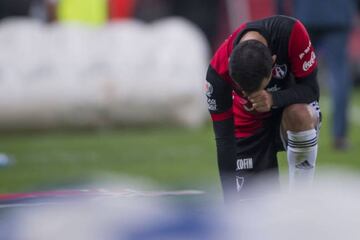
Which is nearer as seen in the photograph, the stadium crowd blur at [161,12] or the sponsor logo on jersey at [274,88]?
the sponsor logo on jersey at [274,88]

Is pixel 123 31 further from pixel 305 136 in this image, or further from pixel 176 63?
pixel 305 136

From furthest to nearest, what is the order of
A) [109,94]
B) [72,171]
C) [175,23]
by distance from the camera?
[175,23]
[109,94]
[72,171]

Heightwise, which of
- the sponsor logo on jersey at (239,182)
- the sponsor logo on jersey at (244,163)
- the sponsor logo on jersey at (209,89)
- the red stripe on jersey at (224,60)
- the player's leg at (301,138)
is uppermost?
the red stripe on jersey at (224,60)

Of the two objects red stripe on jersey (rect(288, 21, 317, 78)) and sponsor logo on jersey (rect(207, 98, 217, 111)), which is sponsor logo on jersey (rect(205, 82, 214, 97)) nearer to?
sponsor logo on jersey (rect(207, 98, 217, 111))

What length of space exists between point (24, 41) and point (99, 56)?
0.90 meters

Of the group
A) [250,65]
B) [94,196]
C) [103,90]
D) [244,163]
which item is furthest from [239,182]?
[103,90]

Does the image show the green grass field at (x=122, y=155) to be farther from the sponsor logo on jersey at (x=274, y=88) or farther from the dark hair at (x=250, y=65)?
the dark hair at (x=250, y=65)

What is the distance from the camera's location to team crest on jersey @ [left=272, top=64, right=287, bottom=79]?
515 centimetres

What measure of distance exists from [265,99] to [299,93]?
345 millimetres

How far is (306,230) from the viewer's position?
2.78 metres

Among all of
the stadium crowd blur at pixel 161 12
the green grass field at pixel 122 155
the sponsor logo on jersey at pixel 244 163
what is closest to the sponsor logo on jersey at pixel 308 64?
the sponsor logo on jersey at pixel 244 163

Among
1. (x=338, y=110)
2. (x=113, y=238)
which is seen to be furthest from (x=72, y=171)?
(x=113, y=238)

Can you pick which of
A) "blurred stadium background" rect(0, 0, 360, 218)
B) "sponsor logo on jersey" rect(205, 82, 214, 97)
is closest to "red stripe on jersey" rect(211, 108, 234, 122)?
"sponsor logo on jersey" rect(205, 82, 214, 97)

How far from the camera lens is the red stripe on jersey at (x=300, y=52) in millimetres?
5102
